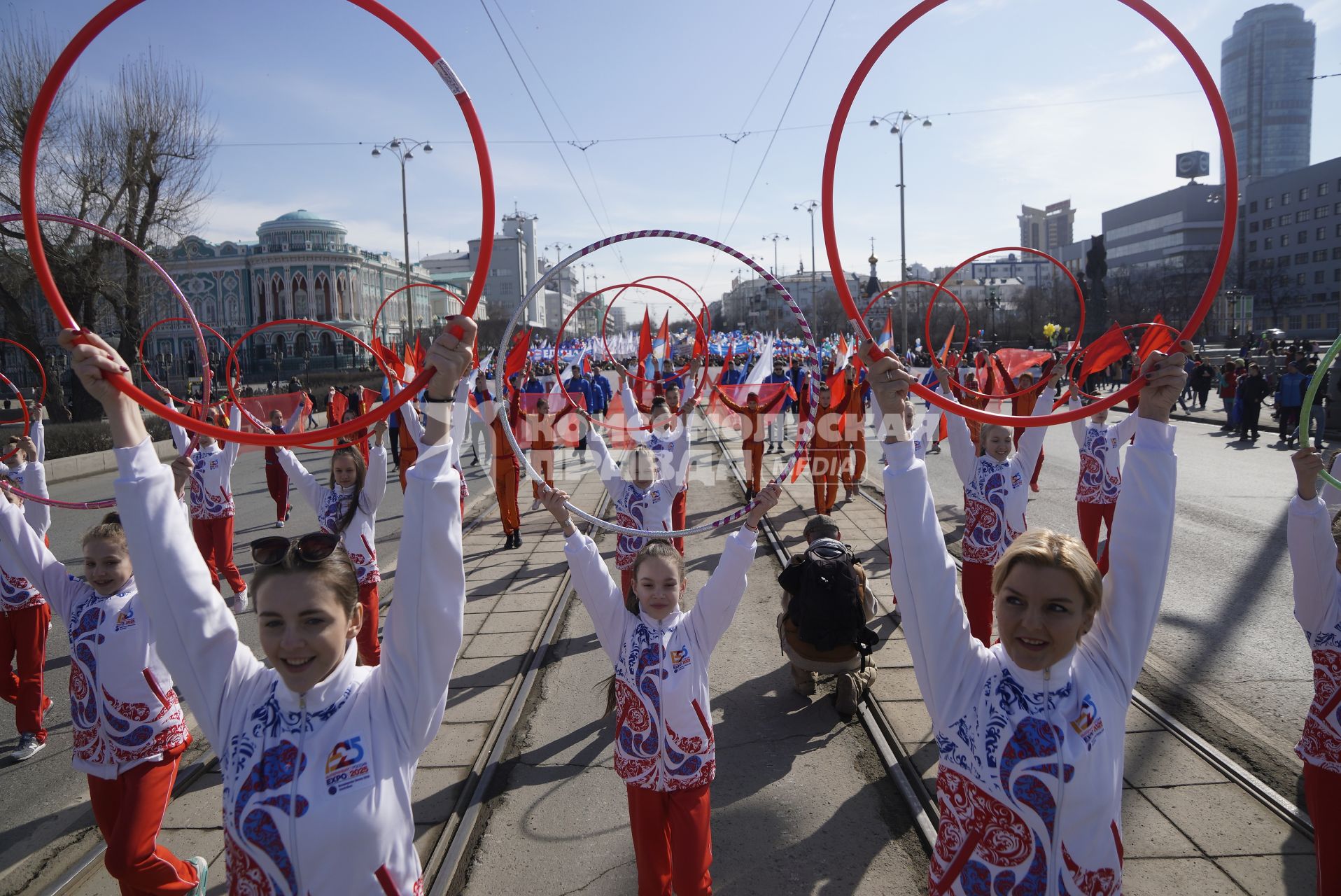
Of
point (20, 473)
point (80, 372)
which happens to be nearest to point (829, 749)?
point (80, 372)

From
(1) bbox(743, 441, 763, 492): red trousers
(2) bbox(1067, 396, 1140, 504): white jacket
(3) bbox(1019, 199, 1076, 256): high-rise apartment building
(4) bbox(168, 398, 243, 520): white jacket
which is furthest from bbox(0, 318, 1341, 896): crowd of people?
(3) bbox(1019, 199, 1076, 256): high-rise apartment building

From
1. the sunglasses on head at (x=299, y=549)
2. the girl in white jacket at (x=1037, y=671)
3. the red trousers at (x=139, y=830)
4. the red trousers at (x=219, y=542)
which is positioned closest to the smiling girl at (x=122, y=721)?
the red trousers at (x=139, y=830)

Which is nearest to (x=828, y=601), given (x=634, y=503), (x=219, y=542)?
(x=634, y=503)

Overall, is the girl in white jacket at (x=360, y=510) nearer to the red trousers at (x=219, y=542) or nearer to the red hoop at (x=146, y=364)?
the red hoop at (x=146, y=364)

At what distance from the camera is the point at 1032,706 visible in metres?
2.31

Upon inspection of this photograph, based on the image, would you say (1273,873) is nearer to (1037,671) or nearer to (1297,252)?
(1037,671)

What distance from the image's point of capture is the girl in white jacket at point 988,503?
6.11m

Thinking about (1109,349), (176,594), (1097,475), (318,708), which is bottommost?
(1097,475)

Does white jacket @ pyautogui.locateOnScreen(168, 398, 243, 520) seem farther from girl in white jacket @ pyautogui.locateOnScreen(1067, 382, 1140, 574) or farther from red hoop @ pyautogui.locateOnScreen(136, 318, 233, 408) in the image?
girl in white jacket @ pyautogui.locateOnScreen(1067, 382, 1140, 574)

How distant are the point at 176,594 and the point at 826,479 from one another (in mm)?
10672

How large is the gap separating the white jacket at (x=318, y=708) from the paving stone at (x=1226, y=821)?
3.70 m

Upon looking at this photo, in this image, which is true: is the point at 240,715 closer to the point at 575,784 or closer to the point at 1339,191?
the point at 575,784

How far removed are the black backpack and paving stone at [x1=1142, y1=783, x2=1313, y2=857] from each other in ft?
6.16

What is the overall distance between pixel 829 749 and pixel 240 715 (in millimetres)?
3731
